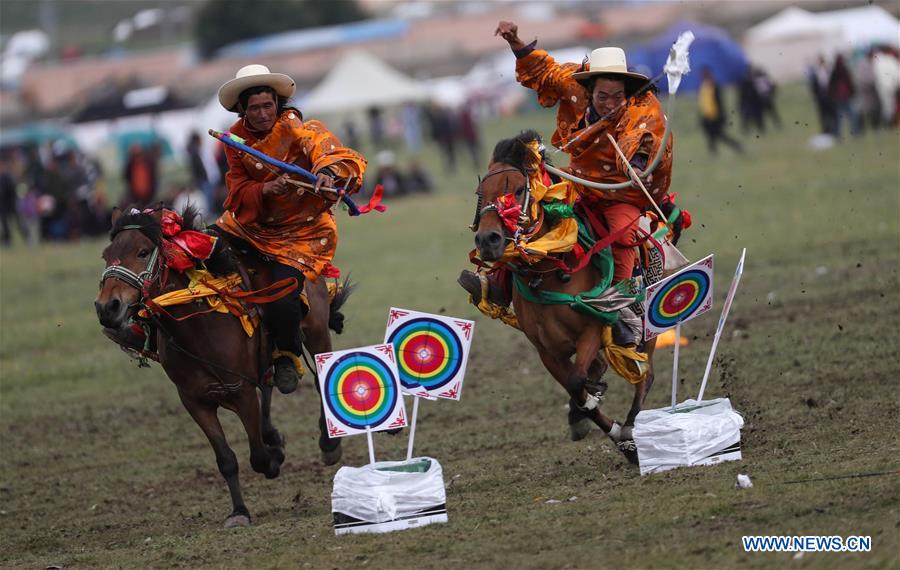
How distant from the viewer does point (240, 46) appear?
77.2 m

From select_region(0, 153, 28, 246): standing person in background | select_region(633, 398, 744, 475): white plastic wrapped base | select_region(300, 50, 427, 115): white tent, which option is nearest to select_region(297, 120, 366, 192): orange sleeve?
select_region(633, 398, 744, 475): white plastic wrapped base

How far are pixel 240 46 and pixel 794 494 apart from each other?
73354 millimetres

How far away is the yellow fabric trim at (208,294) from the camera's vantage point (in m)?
7.83

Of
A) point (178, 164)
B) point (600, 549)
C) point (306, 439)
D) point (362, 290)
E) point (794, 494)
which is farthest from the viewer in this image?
point (178, 164)

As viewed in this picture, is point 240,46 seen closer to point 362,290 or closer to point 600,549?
point 362,290

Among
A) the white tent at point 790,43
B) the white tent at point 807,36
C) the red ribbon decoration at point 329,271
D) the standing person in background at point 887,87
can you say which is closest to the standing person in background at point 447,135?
the white tent at point 807,36

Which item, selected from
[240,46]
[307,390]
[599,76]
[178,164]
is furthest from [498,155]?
[240,46]

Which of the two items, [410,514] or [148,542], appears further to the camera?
[148,542]

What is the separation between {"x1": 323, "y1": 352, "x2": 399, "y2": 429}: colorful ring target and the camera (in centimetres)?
727

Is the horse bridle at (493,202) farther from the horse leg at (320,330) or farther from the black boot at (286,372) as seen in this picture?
the black boot at (286,372)

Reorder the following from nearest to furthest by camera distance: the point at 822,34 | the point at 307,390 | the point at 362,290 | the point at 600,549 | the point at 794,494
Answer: the point at 600,549 < the point at 794,494 < the point at 307,390 < the point at 362,290 < the point at 822,34

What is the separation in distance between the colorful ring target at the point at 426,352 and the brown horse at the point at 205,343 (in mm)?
1108

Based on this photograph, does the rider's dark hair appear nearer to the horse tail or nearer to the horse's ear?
the horse's ear

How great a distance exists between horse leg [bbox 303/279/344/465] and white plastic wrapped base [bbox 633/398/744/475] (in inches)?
83.5
